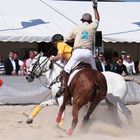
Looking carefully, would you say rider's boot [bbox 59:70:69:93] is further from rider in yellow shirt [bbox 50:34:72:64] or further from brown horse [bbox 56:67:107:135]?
rider in yellow shirt [bbox 50:34:72:64]

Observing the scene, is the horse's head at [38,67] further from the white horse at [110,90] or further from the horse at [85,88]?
the horse at [85,88]

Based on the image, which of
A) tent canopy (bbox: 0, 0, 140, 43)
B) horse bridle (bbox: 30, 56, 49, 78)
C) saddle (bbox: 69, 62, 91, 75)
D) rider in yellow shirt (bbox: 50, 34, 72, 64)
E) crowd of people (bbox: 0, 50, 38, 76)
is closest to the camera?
saddle (bbox: 69, 62, 91, 75)

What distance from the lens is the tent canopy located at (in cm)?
1803

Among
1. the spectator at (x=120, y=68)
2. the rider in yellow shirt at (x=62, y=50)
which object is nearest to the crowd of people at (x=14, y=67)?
the spectator at (x=120, y=68)

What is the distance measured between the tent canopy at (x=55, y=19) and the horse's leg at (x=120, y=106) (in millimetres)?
7377

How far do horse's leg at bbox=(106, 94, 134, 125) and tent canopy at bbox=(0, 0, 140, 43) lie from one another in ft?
24.2

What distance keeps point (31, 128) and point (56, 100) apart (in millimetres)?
783

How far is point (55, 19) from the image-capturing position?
64.7 feet

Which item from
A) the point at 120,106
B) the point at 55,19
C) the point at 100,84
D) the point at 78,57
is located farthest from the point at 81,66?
the point at 55,19

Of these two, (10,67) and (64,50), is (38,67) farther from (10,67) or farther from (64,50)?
(10,67)

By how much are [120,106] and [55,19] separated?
9.52m

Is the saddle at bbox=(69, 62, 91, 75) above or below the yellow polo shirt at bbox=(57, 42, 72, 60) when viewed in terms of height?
below

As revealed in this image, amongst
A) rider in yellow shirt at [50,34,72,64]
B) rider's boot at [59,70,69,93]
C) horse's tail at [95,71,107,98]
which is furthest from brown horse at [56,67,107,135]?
rider in yellow shirt at [50,34,72,64]

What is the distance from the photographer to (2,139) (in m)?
9.38
